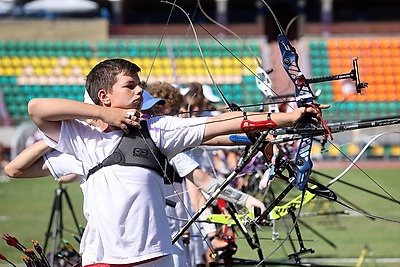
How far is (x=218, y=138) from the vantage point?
365cm

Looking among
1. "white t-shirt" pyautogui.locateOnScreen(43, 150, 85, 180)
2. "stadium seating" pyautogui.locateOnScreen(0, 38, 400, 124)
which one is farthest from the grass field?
"stadium seating" pyautogui.locateOnScreen(0, 38, 400, 124)

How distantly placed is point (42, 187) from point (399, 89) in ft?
49.7

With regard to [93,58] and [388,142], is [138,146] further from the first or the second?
[93,58]

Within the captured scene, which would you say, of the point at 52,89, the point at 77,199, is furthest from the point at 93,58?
the point at 77,199

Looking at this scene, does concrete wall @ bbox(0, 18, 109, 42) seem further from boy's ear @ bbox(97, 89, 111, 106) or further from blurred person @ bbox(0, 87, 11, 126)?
boy's ear @ bbox(97, 89, 111, 106)

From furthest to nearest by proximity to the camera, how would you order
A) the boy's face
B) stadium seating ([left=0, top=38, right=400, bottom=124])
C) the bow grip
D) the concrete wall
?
the concrete wall
stadium seating ([left=0, top=38, right=400, bottom=124])
the bow grip
the boy's face

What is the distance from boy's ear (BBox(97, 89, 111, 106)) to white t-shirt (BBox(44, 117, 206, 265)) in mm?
128

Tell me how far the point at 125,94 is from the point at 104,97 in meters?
0.11

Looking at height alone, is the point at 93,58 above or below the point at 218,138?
below

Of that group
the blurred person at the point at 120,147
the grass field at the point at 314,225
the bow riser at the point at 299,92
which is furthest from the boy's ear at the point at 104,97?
the grass field at the point at 314,225

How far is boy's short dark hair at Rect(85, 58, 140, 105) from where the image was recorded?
11.1ft

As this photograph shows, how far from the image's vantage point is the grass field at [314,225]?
28.8 ft

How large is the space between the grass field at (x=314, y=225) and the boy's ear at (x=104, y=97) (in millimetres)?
3129

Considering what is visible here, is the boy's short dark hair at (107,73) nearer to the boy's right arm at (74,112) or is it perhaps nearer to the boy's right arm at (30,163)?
the boy's right arm at (74,112)
